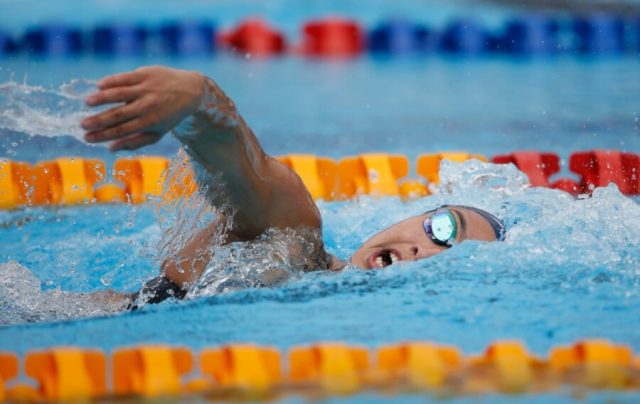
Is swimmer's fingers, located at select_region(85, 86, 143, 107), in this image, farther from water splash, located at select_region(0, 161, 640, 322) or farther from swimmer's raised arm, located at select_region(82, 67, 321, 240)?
water splash, located at select_region(0, 161, 640, 322)

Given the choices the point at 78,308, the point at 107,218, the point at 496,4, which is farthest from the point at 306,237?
A: the point at 496,4

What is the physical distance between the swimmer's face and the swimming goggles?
0.03ft

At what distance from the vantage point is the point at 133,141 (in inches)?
66.0

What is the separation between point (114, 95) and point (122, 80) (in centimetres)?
4

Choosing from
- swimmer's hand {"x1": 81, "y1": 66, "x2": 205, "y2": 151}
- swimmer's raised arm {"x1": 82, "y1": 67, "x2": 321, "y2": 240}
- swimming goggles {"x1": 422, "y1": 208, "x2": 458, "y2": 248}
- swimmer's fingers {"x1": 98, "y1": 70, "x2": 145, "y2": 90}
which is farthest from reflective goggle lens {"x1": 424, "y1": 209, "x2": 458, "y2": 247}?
swimmer's fingers {"x1": 98, "y1": 70, "x2": 145, "y2": 90}

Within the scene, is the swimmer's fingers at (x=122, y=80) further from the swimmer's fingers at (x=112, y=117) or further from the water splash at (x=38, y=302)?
the water splash at (x=38, y=302)

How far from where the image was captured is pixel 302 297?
2.28 m

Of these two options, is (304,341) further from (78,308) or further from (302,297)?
(78,308)

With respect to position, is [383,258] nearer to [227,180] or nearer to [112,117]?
[227,180]

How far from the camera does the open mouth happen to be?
2352 mm

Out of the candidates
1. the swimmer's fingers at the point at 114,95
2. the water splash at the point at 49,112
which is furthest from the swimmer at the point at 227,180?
the water splash at the point at 49,112

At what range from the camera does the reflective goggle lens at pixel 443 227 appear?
230cm

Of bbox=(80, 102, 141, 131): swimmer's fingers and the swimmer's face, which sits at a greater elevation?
bbox=(80, 102, 141, 131): swimmer's fingers

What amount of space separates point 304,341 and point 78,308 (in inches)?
26.1
